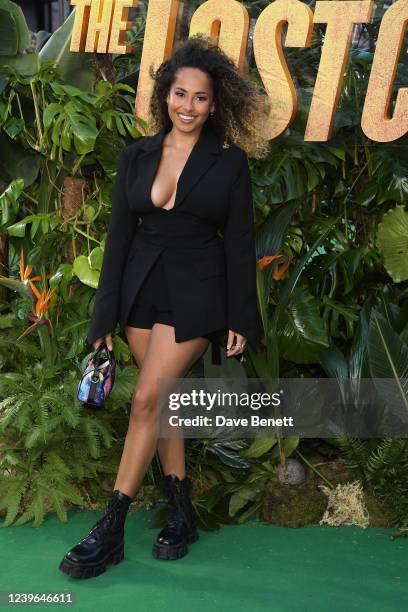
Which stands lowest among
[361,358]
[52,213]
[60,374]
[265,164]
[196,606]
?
[196,606]

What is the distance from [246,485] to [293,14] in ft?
6.91

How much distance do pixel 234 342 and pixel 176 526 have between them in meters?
0.72

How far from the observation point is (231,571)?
3.22m

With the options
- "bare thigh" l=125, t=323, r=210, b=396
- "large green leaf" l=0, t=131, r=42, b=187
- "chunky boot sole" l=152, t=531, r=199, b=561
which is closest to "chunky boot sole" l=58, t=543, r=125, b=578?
"chunky boot sole" l=152, t=531, r=199, b=561

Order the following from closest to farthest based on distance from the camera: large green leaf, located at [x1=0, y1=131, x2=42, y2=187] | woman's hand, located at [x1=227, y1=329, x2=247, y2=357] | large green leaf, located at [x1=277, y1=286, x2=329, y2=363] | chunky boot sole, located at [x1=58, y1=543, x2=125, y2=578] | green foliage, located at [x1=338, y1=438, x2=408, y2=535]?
1. chunky boot sole, located at [x1=58, y1=543, x2=125, y2=578]
2. woman's hand, located at [x1=227, y1=329, x2=247, y2=357]
3. green foliage, located at [x1=338, y1=438, x2=408, y2=535]
4. large green leaf, located at [x1=277, y1=286, x2=329, y2=363]
5. large green leaf, located at [x1=0, y1=131, x2=42, y2=187]

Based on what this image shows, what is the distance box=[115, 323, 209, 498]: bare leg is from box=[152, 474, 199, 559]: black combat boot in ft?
0.74

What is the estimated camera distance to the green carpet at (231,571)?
2.96m

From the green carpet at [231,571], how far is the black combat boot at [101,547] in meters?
0.04

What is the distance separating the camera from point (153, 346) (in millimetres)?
3156

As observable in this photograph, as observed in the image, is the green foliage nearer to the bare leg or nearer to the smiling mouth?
the bare leg

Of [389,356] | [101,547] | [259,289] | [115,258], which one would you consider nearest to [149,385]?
[115,258]

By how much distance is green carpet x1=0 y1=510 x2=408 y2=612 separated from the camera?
2965 mm

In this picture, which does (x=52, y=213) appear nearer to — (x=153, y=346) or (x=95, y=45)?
(x=95, y=45)

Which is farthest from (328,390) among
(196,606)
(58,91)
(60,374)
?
(58,91)
